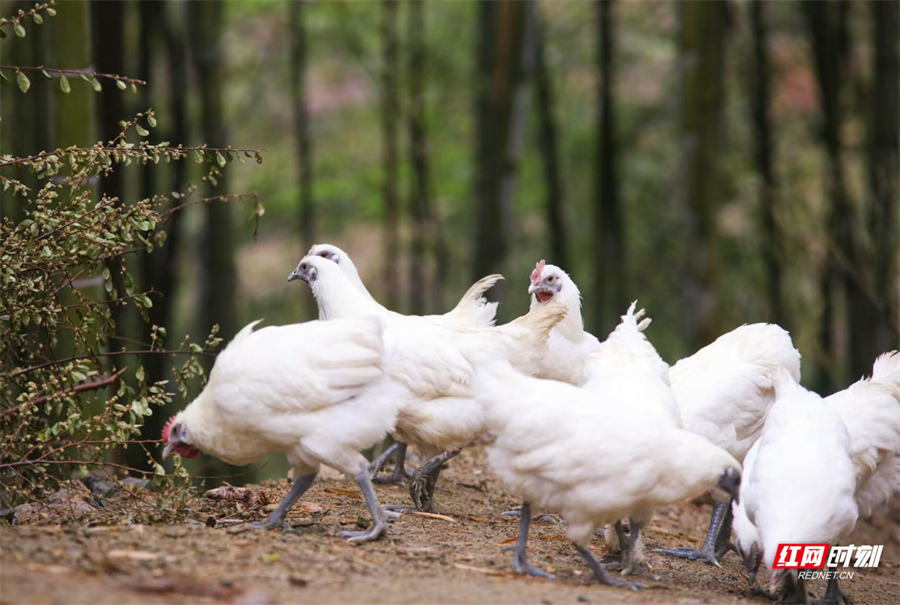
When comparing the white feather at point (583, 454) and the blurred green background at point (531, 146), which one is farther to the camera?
the blurred green background at point (531, 146)

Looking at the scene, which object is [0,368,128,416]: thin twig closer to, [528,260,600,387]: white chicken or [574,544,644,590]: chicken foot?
[574,544,644,590]: chicken foot

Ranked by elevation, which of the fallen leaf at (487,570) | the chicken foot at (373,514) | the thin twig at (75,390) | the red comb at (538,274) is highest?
the red comb at (538,274)

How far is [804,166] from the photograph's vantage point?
729 inches

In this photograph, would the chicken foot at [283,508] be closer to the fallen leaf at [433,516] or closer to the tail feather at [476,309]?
the fallen leaf at [433,516]

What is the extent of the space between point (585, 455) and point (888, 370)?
3.14 m

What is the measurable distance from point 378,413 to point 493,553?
1.08m

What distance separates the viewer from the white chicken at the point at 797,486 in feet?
16.7

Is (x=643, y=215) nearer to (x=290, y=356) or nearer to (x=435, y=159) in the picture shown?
(x=435, y=159)

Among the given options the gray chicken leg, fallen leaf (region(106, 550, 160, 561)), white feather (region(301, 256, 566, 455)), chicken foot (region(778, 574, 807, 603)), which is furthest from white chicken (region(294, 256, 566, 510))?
chicken foot (region(778, 574, 807, 603))

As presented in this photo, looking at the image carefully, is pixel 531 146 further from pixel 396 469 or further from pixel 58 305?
pixel 58 305

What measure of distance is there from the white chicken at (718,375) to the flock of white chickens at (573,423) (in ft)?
0.05

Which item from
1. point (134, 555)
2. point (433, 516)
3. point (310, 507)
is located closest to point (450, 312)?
point (433, 516)

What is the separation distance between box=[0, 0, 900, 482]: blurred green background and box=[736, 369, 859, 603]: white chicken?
5.45m

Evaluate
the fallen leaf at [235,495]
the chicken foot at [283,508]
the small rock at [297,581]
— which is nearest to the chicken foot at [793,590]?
the small rock at [297,581]
